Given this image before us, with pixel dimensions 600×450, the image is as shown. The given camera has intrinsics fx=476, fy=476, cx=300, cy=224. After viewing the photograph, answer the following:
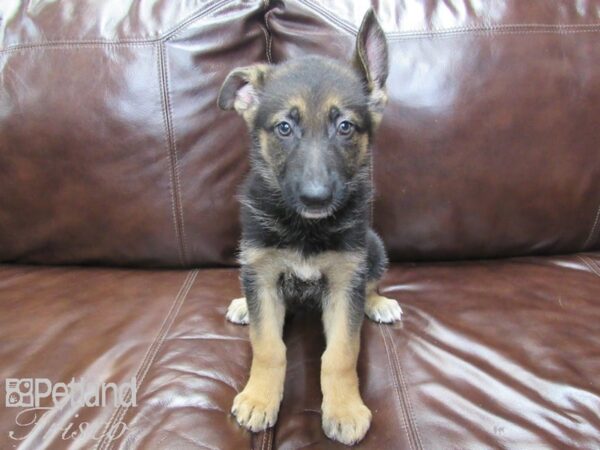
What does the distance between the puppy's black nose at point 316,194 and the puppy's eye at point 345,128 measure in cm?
27

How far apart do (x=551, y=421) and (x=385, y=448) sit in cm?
53

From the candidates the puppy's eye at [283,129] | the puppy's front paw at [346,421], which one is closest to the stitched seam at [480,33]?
the puppy's eye at [283,129]

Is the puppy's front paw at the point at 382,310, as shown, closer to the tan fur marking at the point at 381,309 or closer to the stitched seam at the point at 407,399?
the tan fur marking at the point at 381,309

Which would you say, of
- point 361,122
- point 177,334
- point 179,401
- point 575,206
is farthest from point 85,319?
point 575,206

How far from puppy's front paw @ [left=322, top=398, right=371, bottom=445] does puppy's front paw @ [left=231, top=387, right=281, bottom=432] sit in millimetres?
166

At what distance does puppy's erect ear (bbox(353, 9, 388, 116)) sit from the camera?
169 cm

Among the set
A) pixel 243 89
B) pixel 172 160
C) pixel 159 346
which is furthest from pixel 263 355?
pixel 172 160

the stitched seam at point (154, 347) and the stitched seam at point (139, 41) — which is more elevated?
the stitched seam at point (139, 41)

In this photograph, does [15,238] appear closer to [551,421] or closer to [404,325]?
[404,325]

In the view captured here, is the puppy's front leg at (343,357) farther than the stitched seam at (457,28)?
No

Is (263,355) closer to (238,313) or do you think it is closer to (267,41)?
(238,313)

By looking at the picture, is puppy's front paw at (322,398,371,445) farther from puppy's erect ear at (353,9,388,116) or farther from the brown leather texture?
puppy's erect ear at (353,9,388,116)

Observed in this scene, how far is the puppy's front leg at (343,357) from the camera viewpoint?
57.2 inches

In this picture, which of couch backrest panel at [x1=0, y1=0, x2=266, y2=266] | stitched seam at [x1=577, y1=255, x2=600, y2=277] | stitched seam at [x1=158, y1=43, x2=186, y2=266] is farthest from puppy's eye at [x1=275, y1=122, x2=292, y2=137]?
stitched seam at [x1=577, y1=255, x2=600, y2=277]
